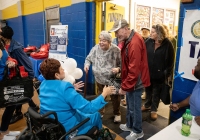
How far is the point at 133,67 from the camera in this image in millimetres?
1794

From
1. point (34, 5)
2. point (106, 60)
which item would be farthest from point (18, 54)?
point (34, 5)

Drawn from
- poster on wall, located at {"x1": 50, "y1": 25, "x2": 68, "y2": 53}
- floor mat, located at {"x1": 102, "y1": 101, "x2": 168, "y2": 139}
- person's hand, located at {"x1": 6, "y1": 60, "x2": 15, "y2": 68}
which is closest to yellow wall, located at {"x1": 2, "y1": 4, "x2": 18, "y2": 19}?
poster on wall, located at {"x1": 50, "y1": 25, "x2": 68, "y2": 53}

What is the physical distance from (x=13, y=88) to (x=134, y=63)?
4.94ft

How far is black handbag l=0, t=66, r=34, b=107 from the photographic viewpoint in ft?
6.82

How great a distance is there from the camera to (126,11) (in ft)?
13.4

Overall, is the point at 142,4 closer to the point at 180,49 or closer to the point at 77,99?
the point at 180,49

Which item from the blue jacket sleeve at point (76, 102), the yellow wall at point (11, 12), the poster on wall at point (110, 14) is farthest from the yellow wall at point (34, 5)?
the blue jacket sleeve at point (76, 102)

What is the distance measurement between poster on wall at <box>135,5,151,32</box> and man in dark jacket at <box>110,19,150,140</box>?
268cm

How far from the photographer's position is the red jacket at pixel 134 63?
1801 millimetres

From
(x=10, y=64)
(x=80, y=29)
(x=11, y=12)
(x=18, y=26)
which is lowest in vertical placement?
(x=10, y=64)

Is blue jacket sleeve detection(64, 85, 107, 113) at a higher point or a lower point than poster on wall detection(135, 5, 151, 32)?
lower

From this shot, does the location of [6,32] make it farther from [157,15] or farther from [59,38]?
[157,15]

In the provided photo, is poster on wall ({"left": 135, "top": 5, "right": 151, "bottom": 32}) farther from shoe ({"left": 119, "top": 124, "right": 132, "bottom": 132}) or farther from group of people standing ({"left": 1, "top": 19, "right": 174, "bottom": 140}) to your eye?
shoe ({"left": 119, "top": 124, "right": 132, "bottom": 132})

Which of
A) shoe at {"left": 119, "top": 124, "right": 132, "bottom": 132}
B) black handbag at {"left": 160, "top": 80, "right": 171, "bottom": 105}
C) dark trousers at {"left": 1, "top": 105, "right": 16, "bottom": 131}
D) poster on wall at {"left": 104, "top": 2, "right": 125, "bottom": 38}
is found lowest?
shoe at {"left": 119, "top": 124, "right": 132, "bottom": 132}
